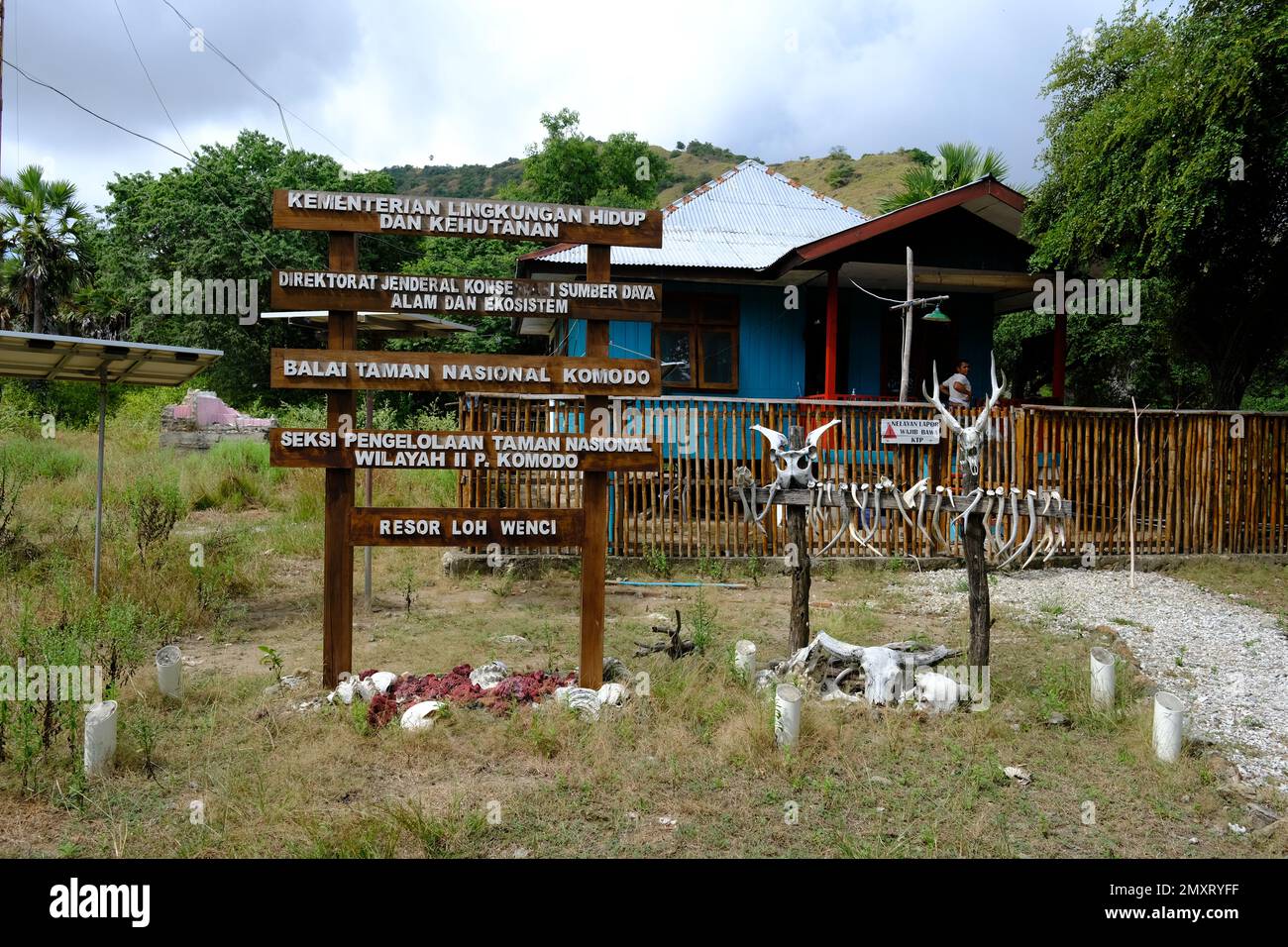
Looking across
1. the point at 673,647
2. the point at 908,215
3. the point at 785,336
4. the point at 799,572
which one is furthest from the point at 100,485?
the point at 908,215

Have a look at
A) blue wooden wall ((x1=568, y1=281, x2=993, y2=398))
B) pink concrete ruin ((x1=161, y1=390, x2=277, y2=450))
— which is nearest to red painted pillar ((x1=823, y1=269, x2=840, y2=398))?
blue wooden wall ((x1=568, y1=281, x2=993, y2=398))

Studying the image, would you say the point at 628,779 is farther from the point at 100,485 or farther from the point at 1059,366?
the point at 1059,366

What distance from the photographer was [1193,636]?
8562 mm

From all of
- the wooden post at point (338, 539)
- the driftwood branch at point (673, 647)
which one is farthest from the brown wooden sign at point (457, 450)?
the driftwood branch at point (673, 647)

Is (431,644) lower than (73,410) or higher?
lower

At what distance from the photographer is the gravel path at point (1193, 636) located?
6.00 m

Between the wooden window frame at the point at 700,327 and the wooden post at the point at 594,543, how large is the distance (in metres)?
9.07

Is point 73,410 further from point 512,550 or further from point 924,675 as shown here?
point 924,675

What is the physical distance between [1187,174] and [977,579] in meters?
7.13

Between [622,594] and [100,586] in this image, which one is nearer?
[100,586]

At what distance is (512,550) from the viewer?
11.7m

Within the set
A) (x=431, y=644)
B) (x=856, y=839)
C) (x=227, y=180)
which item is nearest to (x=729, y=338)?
(x=431, y=644)

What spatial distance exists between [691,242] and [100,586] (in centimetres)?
1134

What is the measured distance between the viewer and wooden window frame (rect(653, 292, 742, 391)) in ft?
53.2
